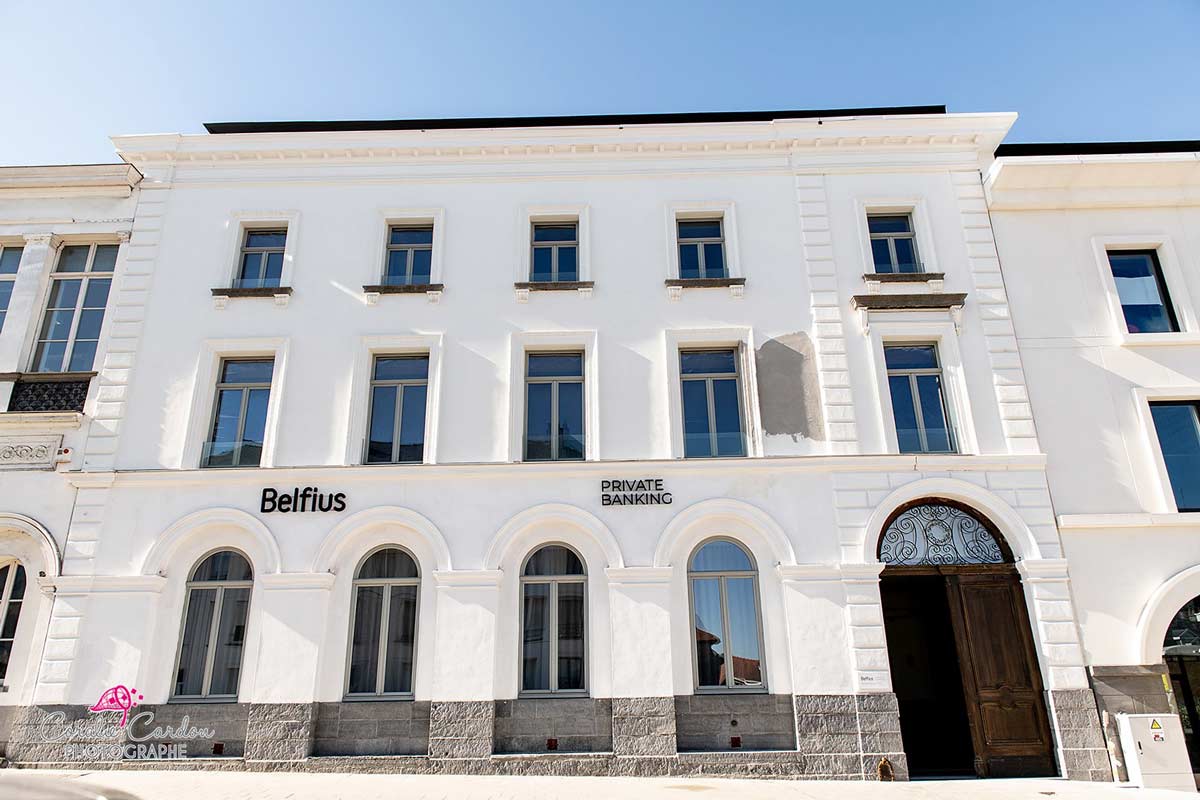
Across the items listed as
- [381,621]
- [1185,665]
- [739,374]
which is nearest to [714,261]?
[739,374]

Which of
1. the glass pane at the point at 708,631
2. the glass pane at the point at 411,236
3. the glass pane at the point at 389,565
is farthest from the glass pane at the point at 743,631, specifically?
the glass pane at the point at 411,236

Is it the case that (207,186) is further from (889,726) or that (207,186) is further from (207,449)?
(889,726)

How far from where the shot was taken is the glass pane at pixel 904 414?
1420cm

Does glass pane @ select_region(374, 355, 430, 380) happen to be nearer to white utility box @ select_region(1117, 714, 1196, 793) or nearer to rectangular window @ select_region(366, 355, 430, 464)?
rectangular window @ select_region(366, 355, 430, 464)

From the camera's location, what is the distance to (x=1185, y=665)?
515 inches

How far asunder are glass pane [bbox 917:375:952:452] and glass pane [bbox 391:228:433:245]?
10.5 metres

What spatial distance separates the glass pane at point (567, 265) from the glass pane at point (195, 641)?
29.2ft

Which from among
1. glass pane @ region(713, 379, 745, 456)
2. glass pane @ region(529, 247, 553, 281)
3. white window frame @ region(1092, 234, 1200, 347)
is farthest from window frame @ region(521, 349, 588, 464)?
white window frame @ region(1092, 234, 1200, 347)

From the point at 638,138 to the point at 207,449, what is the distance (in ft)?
35.3

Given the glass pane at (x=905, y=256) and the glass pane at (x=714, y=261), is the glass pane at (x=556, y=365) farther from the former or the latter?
the glass pane at (x=905, y=256)

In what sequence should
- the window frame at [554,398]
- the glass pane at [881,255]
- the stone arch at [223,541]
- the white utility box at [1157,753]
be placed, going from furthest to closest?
1. the glass pane at [881,255]
2. the window frame at [554,398]
3. the stone arch at [223,541]
4. the white utility box at [1157,753]

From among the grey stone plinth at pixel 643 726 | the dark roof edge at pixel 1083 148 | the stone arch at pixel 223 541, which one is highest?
the dark roof edge at pixel 1083 148

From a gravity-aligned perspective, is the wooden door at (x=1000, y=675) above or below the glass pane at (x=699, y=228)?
below

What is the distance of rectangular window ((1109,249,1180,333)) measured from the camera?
15047mm
